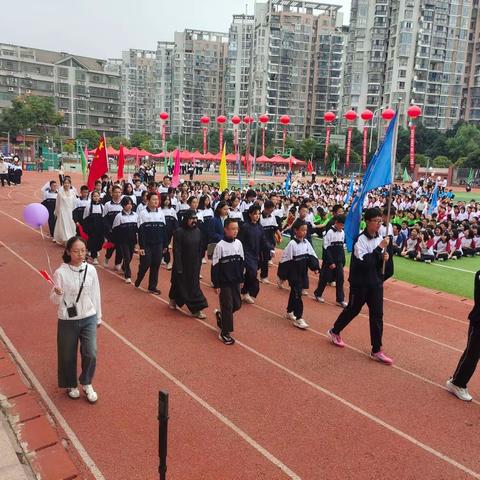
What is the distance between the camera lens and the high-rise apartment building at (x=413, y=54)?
72500 mm

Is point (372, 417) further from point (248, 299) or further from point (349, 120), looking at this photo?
point (349, 120)

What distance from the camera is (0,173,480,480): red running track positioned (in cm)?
378

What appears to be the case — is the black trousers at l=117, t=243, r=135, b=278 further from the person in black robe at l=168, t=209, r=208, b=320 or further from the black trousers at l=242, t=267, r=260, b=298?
the black trousers at l=242, t=267, r=260, b=298

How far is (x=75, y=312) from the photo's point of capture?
169 inches

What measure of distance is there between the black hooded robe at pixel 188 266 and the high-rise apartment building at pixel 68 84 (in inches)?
2833

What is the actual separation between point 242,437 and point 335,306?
14.6 ft

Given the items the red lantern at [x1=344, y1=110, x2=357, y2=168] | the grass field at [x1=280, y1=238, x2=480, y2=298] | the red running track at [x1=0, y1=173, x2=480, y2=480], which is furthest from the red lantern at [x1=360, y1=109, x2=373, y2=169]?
the red running track at [x1=0, y1=173, x2=480, y2=480]

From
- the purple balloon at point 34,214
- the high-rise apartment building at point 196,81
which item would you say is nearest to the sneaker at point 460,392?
the purple balloon at point 34,214

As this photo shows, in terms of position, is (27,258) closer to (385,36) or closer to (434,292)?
(434,292)

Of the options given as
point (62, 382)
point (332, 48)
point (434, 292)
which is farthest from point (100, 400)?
point (332, 48)

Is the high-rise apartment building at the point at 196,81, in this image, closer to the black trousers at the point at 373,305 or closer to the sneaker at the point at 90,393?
the black trousers at the point at 373,305

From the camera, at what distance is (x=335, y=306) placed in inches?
320

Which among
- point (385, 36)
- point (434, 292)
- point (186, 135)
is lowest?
point (434, 292)

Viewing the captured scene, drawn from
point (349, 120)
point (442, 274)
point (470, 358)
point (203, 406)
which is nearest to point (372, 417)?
point (470, 358)
